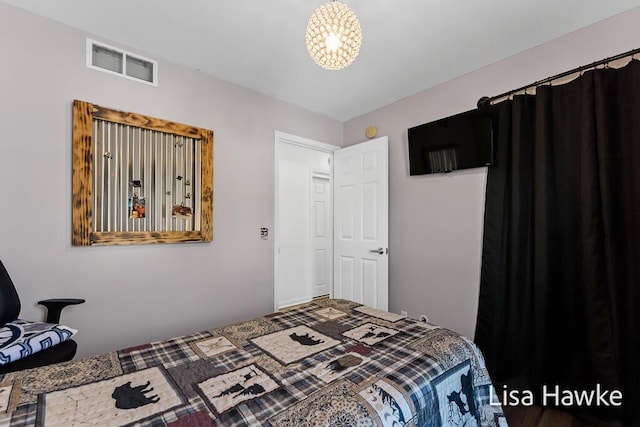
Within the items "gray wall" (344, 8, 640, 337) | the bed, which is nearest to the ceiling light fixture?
"gray wall" (344, 8, 640, 337)

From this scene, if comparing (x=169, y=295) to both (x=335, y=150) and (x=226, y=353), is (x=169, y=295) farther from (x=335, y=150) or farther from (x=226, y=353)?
(x=335, y=150)

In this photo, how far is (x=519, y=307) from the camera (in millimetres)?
2100

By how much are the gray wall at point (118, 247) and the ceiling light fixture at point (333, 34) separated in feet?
4.81

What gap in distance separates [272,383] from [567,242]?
2.03m

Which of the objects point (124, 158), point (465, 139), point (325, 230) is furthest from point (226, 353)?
point (325, 230)

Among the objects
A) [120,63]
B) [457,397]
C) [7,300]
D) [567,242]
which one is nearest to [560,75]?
[567,242]

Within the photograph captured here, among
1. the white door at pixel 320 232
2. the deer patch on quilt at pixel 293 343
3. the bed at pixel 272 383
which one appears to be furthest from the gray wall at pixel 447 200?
the white door at pixel 320 232

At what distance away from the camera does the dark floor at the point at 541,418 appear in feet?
5.82

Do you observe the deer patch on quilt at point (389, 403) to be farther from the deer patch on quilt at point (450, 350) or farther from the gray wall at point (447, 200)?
the gray wall at point (447, 200)

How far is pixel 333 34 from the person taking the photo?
1354 millimetres

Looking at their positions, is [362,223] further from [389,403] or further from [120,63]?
[120,63]

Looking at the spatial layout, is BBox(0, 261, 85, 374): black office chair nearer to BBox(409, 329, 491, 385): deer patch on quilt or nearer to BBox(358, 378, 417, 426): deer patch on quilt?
BBox(358, 378, 417, 426): deer patch on quilt

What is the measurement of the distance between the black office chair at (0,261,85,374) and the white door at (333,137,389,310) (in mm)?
2405

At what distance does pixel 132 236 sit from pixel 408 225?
239cm
